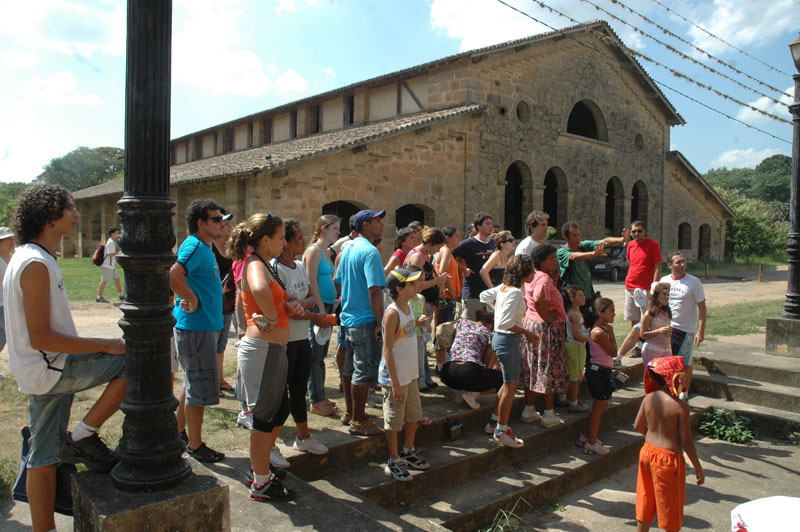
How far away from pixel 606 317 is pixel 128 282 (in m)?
4.52

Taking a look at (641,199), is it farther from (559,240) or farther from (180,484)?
(180,484)

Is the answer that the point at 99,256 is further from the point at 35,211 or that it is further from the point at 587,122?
the point at 587,122

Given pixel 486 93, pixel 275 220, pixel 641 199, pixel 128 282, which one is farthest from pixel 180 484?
pixel 641 199

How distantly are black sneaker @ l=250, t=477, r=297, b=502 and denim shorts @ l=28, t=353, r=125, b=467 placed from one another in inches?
41.6

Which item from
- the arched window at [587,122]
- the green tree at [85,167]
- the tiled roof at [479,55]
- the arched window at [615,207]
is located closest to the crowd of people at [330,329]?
the tiled roof at [479,55]

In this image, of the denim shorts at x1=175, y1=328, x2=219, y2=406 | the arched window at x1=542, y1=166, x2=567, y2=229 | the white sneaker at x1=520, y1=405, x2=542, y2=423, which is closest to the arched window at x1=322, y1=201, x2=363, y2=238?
the arched window at x1=542, y1=166, x2=567, y2=229

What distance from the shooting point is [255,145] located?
26.0 m

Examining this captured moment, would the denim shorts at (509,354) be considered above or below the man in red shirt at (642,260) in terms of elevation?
below

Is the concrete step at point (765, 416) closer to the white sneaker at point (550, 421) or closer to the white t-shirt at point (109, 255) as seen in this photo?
the white sneaker at point (550, 421)

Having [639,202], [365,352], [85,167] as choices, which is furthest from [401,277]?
[85,167]

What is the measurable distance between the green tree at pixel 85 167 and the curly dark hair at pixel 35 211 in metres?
72.3

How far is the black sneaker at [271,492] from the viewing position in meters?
3.29

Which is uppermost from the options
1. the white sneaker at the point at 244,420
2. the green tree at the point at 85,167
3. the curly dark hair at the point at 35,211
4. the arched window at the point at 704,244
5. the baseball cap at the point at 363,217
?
the green tree at the point at 85,167

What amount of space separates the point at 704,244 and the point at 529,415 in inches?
1149
